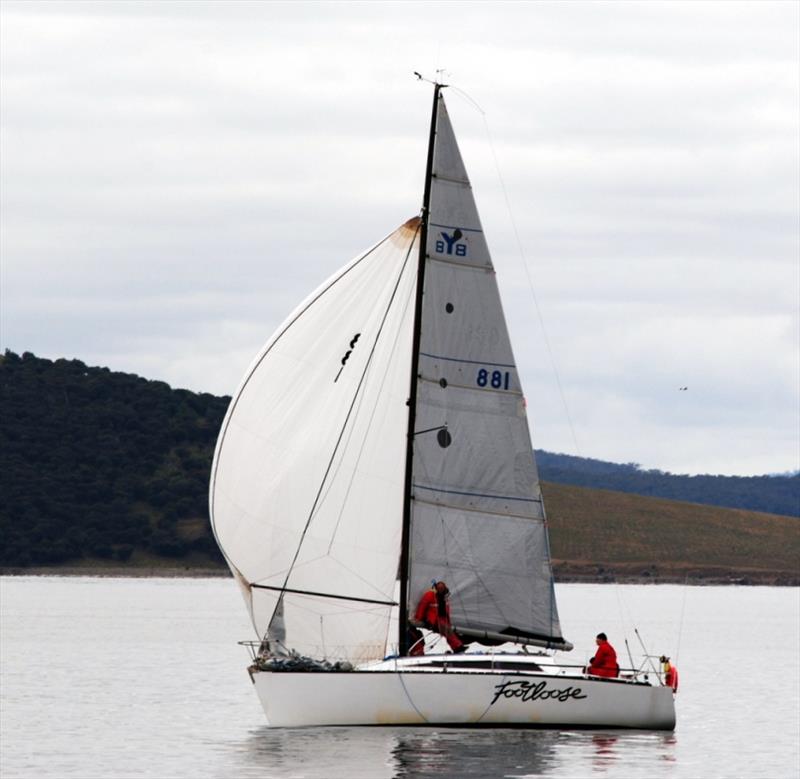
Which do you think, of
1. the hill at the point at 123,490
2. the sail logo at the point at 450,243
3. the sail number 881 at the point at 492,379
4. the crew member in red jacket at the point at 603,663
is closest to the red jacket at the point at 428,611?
the crew member in red jacket at the point at 603,663

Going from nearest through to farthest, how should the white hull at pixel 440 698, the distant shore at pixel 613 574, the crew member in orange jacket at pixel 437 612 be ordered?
the white hull at pixel 440 698 → the crew member in orange jacket at pixel 437 612 → the distant shore at pixel 613 574

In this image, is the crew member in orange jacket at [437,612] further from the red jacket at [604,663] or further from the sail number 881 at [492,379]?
the sail number 881 at [492,379]

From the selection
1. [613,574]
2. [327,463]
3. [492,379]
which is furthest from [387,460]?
[613,574]

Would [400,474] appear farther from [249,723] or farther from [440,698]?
[249,723]

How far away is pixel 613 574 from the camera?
192625 mm

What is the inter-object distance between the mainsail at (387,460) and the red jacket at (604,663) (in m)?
1.27

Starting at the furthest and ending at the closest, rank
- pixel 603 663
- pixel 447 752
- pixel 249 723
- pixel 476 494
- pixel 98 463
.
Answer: pixel 98 463 → pixel 249 723 → pixel 476 494 → pixel 603 663 → pixel 447 752

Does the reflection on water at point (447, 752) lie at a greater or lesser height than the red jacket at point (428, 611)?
lesser

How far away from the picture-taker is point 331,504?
130 feet

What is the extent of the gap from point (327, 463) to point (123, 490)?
140m

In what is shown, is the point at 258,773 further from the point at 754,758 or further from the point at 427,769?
the point at 754,758

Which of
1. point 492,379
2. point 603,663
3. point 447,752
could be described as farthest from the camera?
point 492,379

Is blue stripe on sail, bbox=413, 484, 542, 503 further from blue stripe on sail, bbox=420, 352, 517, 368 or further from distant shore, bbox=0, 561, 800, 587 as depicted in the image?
distant shore, bbox=0, 561, 800, 587

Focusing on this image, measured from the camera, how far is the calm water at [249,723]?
1428 inches
